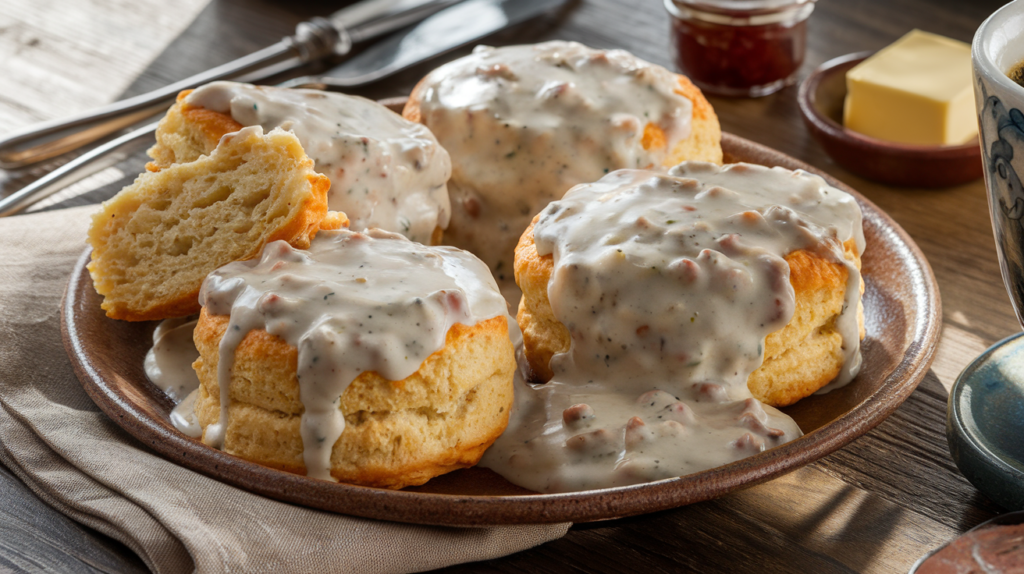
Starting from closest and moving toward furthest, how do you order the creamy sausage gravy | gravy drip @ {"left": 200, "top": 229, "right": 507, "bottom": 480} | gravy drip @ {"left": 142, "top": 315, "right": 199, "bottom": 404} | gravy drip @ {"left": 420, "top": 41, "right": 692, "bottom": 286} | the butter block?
gravy drip @ {"left": 200, "top": 229, "right": 507, "bottom": 480}
the creamy sausage gravy
gravy drip @ {"left": 142, "top": 315, "right": 199, "bottom": 404}
gravy drip @ {"left": 420, "top": 41, "right": 692, "bottom": 286}
the butter block

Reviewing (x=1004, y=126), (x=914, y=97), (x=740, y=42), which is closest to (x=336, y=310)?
(x=1004, y=126)

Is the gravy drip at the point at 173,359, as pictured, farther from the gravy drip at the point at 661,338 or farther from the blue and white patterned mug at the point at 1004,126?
the blue and white patterned mug at the point at 1004,126

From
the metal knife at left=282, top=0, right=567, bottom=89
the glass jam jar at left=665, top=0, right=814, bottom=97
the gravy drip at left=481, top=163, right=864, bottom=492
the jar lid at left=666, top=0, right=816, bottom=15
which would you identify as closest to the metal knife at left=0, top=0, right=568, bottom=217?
the metal knife at left=282, top=0, right=567, bottom=89

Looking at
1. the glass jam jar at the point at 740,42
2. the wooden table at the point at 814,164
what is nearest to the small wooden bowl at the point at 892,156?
the wooden table at the point at 814,164

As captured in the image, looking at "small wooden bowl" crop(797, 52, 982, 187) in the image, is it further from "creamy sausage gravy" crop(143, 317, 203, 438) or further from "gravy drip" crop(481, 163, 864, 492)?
"creamy sausage gravy" crop(143, 317, 203, 438)

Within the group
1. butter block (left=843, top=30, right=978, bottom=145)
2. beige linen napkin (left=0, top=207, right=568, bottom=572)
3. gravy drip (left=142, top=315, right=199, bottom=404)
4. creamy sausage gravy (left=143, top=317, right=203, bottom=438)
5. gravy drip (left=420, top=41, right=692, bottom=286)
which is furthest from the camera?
butter block (left=843, top=30, right=978, bottom=145)

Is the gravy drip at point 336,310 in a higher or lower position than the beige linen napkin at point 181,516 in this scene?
higher
